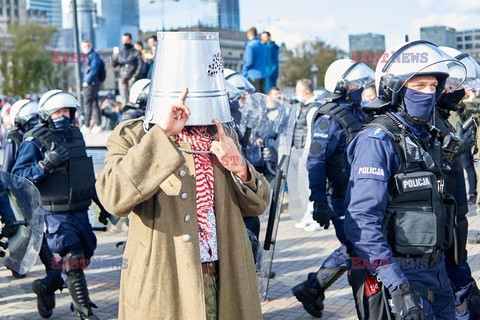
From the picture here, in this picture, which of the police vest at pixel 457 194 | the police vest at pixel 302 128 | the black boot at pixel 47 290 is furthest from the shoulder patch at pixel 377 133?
the police vest at pixel 302 128

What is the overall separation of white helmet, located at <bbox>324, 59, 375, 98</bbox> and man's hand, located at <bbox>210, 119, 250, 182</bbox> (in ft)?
9.60

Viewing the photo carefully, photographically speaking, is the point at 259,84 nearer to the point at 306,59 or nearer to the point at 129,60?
the point at 129,60

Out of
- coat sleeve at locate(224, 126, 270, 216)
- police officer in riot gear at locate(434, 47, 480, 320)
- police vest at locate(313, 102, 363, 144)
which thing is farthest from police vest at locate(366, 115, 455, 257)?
police vest at locate(313, 102, 363, 144)

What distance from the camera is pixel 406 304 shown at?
3033 millimetres

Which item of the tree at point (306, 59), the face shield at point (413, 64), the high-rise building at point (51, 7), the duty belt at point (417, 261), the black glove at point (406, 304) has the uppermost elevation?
the high-rise building at point (51, 7)

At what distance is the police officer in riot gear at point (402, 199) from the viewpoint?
3.16 meters

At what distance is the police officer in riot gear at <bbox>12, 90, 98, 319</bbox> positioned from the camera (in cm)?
545

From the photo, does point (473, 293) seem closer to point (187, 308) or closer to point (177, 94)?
point (187, 308)

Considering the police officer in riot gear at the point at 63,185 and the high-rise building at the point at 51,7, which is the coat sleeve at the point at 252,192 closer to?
the police officer in riot gear at the point at 63,185

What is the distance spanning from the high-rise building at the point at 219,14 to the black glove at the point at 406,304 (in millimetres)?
108014

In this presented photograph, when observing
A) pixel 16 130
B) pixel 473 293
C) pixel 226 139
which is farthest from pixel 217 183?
pixel 16 130

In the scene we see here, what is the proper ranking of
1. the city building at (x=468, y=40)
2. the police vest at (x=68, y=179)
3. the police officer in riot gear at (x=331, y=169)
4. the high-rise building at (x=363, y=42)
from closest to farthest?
the police officer in riot gear at (x=331, y=169) < the police vest at (x=68, y=179) < the city building at (x=468, y=40) < the high-rise building at (x=363, y=42)

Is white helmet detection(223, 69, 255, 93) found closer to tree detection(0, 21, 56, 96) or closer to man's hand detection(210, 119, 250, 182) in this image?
man's hand detection(210, 119, 250, 182)

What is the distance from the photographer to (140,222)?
293 centimetres
